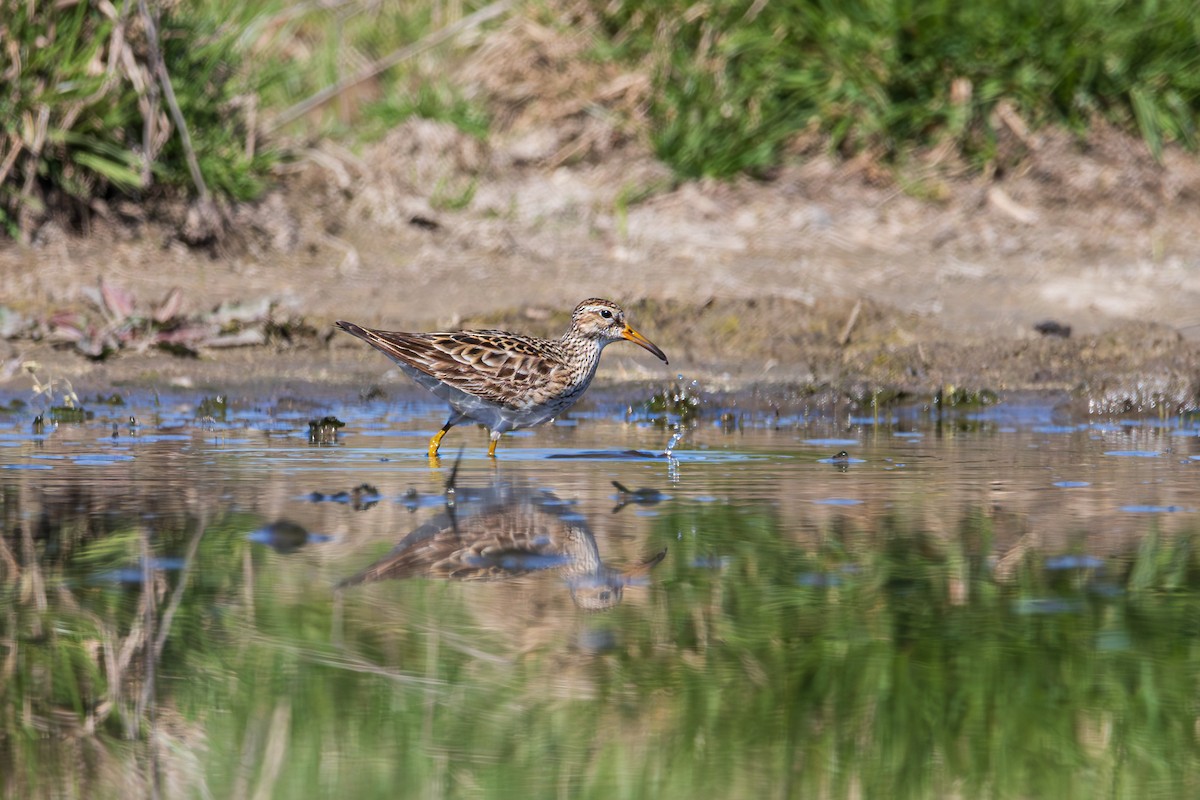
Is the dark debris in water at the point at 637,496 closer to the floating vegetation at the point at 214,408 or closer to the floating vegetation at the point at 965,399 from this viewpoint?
the floating vegetation at the point at 214,408

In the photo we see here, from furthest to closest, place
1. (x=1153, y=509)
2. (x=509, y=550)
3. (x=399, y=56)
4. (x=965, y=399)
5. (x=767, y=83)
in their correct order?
(x=399, y=56), (x=767, y=83), (x=965, y=399), (x=1153, y=509), (x=509, y=550)

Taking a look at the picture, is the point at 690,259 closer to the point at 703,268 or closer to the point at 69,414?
the point at 703,268

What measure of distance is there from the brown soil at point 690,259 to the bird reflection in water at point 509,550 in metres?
3.81

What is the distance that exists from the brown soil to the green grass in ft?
0.68

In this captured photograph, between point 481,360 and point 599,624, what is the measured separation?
12.0 ft

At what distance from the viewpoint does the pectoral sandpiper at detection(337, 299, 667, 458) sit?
7828mm

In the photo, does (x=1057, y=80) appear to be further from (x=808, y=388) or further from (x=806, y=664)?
(x=806, y=664)

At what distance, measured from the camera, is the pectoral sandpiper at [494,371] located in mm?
7828

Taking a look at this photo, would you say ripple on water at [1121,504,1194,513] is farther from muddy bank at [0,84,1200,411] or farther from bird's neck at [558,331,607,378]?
muddy bank at [0,84,1200,411]

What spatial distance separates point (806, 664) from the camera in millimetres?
4062

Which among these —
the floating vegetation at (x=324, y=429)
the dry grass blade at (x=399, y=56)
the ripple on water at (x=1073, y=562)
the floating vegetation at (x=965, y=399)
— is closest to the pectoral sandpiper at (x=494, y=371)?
the floating vegetation at (x=324, y=429)

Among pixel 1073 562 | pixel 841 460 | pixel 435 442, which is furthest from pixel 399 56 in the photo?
pixel 1073 562

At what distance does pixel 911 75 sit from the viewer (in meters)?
12.1

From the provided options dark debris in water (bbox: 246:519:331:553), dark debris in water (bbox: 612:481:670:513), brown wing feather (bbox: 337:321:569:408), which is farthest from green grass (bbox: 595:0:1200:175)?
dark debris in water (bbox: 246:519:331:553)
